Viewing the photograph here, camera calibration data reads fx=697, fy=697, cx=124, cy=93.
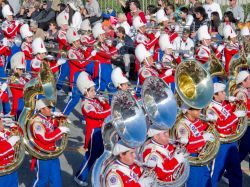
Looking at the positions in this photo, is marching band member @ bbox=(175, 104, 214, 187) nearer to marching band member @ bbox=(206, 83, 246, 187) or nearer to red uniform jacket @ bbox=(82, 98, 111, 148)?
marching band member @ bbox=(206, 83, 246, 187)

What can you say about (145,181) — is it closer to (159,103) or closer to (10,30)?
(159,103)

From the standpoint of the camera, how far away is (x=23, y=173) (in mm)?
9625

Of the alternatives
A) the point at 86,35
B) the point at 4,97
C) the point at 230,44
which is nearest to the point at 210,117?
the point at 4,97

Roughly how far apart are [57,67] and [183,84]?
176 inches

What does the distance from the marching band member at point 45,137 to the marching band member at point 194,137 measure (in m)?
1.44

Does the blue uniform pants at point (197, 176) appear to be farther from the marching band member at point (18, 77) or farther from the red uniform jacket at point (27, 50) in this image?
the red uniform jacket at point (27, 50)

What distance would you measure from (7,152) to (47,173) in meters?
0.75

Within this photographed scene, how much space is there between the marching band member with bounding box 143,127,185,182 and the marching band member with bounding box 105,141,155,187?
0.52 metres

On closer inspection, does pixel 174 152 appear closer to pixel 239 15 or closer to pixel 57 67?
pixel 57 67

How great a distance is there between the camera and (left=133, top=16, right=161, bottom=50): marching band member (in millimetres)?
13637

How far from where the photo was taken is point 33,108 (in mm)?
8297

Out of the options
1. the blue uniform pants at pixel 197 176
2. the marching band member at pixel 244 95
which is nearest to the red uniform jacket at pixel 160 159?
the blue uniform pants at pixel 197 176

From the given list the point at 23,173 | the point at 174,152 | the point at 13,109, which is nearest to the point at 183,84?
the point at 174,152

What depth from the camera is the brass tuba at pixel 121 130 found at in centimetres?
639
